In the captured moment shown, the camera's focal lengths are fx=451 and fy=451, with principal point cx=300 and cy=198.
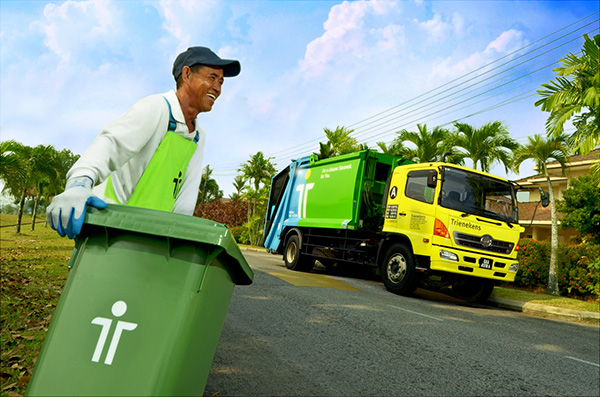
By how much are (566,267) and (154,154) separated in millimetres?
13412

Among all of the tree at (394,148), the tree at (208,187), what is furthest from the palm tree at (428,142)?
the tree at (208,187)

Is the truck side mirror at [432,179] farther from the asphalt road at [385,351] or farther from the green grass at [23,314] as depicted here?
the green grass at [23,314]

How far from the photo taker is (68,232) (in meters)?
1.54

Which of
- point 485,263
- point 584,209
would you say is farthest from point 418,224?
point 584,209

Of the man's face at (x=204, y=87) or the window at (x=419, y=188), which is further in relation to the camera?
the window at (x=419, y=188)

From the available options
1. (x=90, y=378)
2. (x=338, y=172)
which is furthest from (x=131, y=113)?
(x=338, y=172)

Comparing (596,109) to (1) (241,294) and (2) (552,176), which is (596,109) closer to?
(1) (241,294)

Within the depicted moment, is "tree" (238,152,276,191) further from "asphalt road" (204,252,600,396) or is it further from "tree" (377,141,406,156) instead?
"asphalt road" (204,252,600,396)

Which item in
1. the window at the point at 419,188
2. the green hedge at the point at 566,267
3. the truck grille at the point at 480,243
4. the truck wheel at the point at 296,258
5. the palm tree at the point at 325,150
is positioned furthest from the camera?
the palm tree at the point at 325,150

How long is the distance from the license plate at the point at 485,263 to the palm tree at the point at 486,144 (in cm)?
970

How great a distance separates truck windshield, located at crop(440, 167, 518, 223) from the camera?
8734mm

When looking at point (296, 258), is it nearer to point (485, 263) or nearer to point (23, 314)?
point (485, 263)

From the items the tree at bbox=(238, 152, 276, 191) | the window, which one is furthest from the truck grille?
the tree at bbox=(238, 152, 276, 191)

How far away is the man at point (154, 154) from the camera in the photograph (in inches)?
63.1
